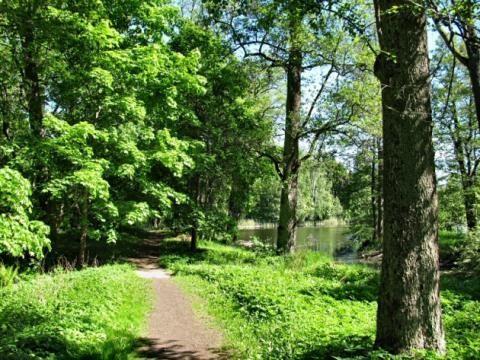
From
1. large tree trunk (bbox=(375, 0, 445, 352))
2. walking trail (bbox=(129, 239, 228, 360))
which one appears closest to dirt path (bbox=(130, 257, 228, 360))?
walking trail (bbox=(129, 239, 228, 360))

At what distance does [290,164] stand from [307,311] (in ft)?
35.0

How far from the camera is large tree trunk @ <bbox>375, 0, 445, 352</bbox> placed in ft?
16.4

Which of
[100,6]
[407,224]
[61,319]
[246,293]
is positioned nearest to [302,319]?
[246,293]

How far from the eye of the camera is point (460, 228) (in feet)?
98.0

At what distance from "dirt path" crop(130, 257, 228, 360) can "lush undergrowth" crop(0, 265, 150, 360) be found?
0.98 ft

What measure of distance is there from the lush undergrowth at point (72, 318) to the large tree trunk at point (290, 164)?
775 centimetres

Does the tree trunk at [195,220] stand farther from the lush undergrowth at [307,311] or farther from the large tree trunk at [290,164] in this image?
the lush undergrowth at [307,311]

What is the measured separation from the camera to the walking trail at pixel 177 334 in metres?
6.86

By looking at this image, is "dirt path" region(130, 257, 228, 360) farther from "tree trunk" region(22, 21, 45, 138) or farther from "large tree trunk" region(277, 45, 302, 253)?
"tree trunk" region(22, 21, 45, 138)

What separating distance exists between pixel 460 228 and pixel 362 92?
60.3 ft

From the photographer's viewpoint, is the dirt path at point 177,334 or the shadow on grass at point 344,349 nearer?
the shadow on grass at point 344,349

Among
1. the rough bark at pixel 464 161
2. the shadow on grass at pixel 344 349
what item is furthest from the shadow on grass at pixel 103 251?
the rough bark at pixel 464 161

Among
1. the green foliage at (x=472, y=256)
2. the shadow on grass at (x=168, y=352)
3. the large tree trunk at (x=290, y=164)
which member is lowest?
the shadow on grass at (x=168, y=352)

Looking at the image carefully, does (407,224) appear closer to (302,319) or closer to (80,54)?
(302,319)
